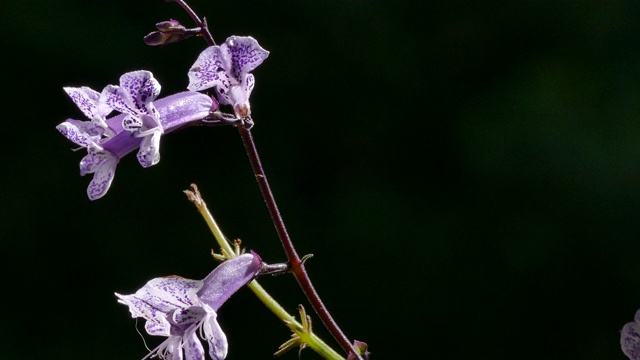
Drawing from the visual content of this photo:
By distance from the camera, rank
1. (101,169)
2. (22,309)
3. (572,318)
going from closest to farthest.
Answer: (101,169) → (572,318) → (22,309)

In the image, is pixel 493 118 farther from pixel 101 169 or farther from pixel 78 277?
pixel 101 169

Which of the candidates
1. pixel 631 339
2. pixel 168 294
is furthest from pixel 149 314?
pixel 631 339

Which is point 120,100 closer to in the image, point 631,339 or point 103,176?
point 103,176

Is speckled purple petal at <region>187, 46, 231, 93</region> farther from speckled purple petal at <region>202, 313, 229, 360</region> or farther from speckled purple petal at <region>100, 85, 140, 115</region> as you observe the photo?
speckled purple petal at <region>202, 313, 229, 360</region>

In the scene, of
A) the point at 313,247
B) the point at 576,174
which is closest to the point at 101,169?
the point at 313,247

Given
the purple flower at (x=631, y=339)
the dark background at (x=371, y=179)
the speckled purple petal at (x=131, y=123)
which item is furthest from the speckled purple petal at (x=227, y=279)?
the dark background at (x=371, y=179)

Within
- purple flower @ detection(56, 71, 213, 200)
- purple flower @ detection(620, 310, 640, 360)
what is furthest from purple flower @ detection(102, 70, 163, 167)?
purple flower @ detection(620, 310, 640, 360)

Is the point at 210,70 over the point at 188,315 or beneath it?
over
